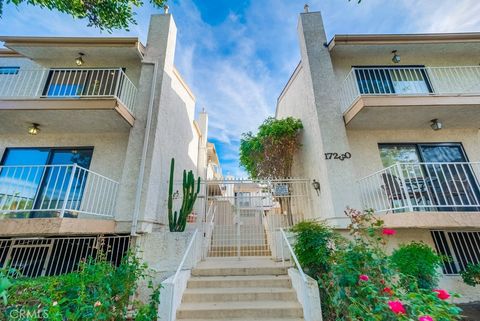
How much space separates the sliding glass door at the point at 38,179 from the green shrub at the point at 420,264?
892 cm

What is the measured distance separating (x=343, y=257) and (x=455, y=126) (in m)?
7.23

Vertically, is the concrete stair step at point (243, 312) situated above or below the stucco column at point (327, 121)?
below

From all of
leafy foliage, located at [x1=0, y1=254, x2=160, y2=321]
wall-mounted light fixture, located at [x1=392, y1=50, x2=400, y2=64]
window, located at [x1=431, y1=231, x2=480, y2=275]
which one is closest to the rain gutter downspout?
leafy foliage, located at [x1=0, y1=254, x2=160, y2=321]

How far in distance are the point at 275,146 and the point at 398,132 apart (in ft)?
14.3

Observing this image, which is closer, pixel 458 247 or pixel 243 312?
pixel 243 312

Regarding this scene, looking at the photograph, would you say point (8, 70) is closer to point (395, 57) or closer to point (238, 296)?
point (238, 296)

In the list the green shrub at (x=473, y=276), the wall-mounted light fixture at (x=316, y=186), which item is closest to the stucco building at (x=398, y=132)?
the wall-mounted light fixture at (x=316, y=186)

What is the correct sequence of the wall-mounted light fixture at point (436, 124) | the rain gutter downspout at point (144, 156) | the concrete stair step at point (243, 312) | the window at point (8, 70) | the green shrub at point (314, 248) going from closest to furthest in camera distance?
the concrete stair step at point (243, 312) < the green shrub at point (314, 248) < the rain gutter downspout at point (144, 156) < the wall-mounted light fixture at point (436, 124) < the window at point (8, 70)

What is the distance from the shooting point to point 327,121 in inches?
252

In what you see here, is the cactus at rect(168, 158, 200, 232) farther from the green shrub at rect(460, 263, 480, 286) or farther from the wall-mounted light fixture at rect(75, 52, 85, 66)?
the green shrub at rect(460, 263, 480, 286)

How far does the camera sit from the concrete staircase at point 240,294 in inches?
153

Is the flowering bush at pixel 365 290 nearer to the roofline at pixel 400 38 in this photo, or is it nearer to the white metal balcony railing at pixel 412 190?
the white metal balcony railing at pixel 412 190

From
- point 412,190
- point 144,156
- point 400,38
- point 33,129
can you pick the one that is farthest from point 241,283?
point 400,38

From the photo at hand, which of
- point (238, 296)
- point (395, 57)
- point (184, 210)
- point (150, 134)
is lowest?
point (238, 296)
